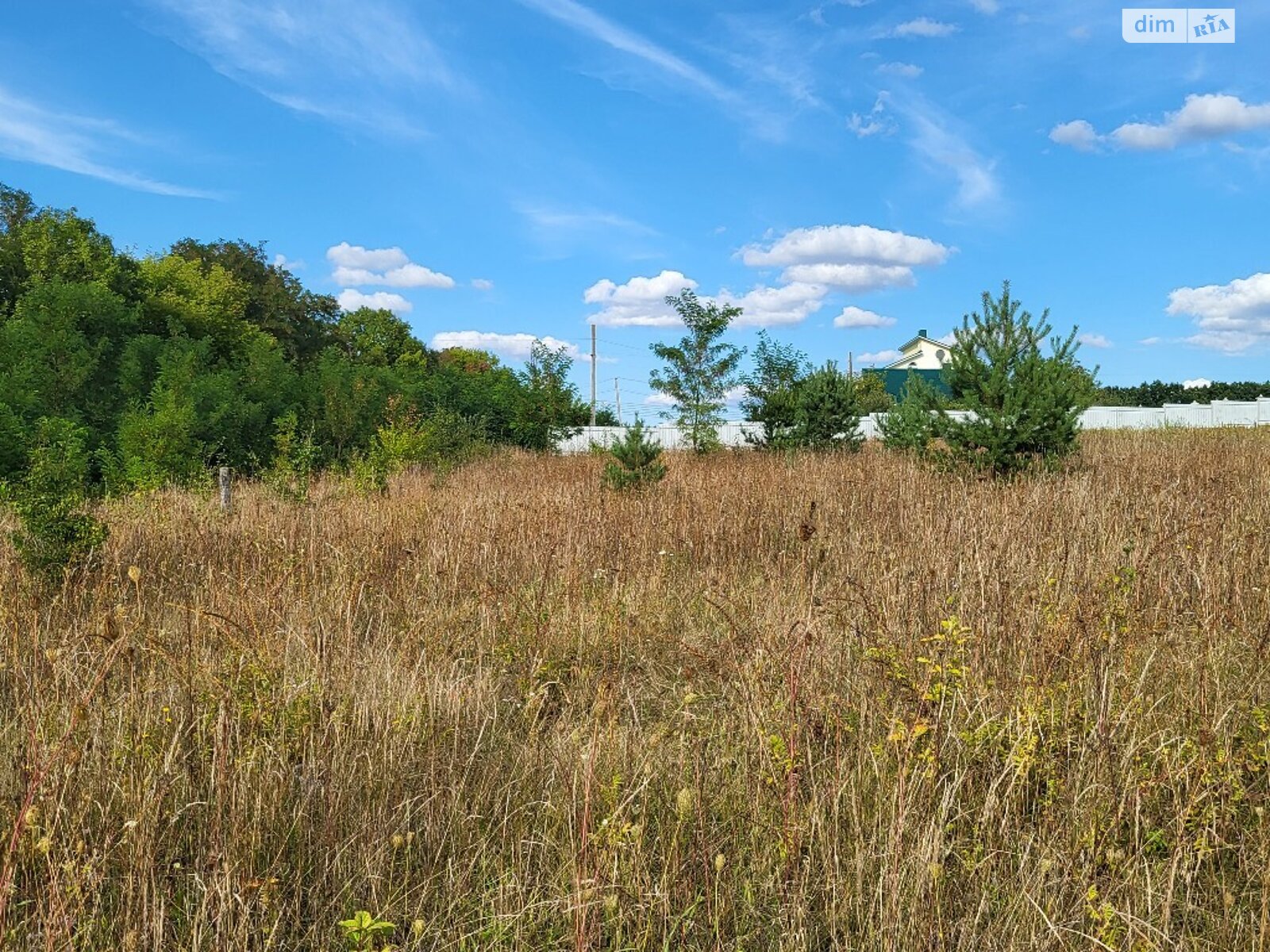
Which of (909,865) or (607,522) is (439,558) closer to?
(607,522)

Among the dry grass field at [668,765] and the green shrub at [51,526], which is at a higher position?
the green shrub at [51,526]

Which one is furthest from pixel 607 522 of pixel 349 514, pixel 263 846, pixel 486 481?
pixel 486 481

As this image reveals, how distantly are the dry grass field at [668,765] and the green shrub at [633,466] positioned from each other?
15.3ft

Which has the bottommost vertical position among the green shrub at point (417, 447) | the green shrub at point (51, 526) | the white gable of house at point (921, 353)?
the green shrub at point (51, 526)

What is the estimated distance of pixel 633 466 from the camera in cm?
980

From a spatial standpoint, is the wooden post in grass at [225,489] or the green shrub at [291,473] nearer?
the wooden post in grass at [225,489]

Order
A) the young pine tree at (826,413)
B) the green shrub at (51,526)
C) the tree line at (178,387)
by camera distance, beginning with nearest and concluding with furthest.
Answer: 1. the green shrub at (51,526)
2. the tree line at (178,387)
3. the young pine tree at (826,413)

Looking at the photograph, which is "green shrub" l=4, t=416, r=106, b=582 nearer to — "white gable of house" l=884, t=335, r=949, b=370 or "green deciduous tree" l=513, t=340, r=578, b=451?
"green deciduous tree" l=513, t=340, r=578, b=451

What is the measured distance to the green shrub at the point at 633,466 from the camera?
948 cm

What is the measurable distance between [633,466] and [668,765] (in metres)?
7.22

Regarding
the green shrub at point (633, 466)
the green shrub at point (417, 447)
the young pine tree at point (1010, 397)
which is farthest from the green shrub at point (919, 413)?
the green shrub at point (417, 447)

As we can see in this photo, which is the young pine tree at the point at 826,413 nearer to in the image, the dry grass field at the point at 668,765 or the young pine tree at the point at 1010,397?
the young pine tree at the point at 1010,397

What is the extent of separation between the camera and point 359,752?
97.1 inches

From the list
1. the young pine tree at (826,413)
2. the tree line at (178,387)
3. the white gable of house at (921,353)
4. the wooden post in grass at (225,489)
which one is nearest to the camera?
the wooden post in grass at (225,489)
